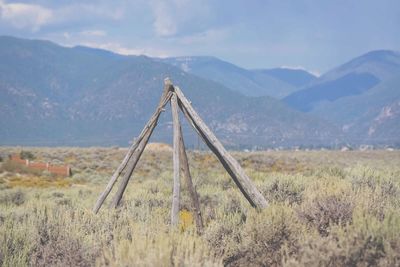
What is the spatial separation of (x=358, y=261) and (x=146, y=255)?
8.41 feet

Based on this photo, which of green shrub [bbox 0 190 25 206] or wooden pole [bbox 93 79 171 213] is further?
green shrub [bbox 0 190 25 206]

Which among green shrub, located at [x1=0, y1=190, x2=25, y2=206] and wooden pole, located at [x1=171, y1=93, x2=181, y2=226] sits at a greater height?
wooden pole, located at [x1=171, y1=93, x2=181, y2=226]

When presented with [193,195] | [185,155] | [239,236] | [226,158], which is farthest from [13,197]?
[239,236]

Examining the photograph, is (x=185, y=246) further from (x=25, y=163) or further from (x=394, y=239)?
(x=25, y=163)

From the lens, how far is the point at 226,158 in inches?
405

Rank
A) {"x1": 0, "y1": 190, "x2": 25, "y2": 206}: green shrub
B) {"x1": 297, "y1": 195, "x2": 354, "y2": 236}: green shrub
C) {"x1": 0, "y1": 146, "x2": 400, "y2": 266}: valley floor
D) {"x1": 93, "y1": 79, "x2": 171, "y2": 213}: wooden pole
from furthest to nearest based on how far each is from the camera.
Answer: {"x1": 0, "y1": 190, "x2": 25, "y2": 206}: green shrub → {"x1": 93, "y1": 79, "x2": 171, "y2": 213}: wooden pole → {"x1": 297, "y1": 195, "x2": 354, "y2": 236}: green shrub → {"x1": 0, "y1": 146, "x2": 400, "y2": 266}: valley floor

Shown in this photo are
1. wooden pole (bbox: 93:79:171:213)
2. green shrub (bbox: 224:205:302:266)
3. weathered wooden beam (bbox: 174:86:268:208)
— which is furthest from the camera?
wooden pole (bbox: 93:79:171:213)

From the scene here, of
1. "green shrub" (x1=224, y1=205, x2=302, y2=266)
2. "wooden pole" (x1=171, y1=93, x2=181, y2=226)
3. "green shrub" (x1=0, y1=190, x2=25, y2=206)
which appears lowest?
"green shrub" (x1=0, y1=190, x2=25, y2=206)

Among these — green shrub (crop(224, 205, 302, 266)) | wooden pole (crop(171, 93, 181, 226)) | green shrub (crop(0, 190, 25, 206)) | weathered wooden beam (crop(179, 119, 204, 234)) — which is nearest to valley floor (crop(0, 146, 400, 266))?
green shrub (crop(224, 205, 302, 266))

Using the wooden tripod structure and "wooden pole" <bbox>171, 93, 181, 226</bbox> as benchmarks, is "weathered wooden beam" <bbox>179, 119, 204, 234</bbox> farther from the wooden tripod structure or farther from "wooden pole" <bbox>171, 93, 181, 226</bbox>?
"wooden pole" <bbox>171, 93, 181, 226</bbox>

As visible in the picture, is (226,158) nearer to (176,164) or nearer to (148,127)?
(176,164)

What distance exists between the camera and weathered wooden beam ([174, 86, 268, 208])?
973 centimetres

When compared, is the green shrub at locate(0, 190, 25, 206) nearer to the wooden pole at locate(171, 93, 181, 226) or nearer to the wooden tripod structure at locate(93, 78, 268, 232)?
the wooden tripod structure at locate(93, 78, 268, 232)

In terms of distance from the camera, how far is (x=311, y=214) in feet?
27.7
